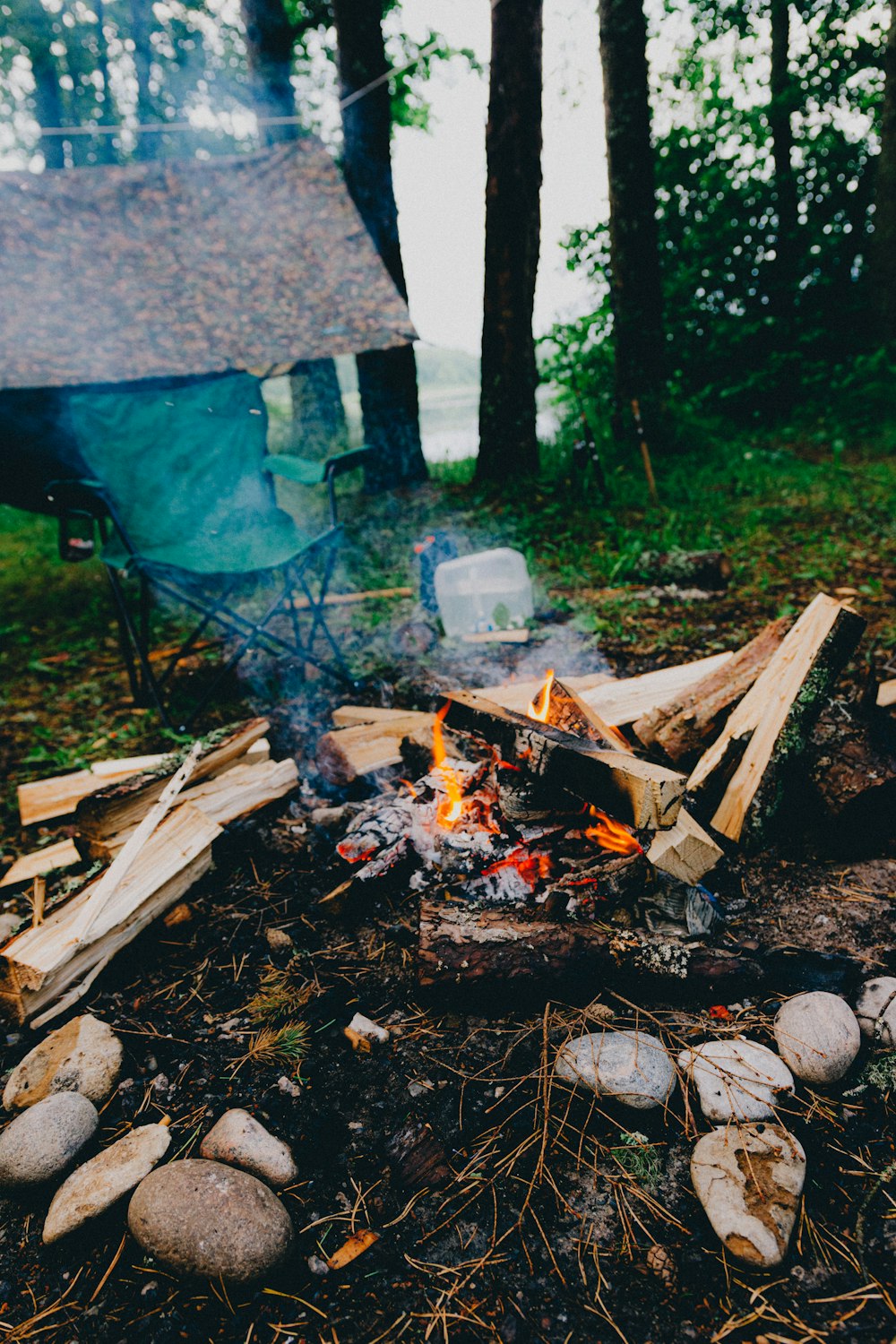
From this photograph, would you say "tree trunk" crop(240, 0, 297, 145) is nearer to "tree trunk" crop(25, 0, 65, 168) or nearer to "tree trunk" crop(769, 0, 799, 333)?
"tree trunk" crop(769, 0, 799, 333)

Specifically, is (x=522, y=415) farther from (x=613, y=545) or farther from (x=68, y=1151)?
(x=68, y=1151)

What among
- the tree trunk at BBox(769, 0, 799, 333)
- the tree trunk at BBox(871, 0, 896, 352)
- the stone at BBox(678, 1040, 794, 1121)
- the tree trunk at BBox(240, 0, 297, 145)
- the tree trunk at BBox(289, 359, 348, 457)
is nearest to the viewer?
the stone at BBox(678, 1040, 794, 1121)

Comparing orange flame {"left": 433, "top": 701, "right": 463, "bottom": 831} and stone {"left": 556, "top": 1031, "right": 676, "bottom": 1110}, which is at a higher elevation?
orange flame {"left": 433, "top": 701, "right": 463, "bottom": 831}

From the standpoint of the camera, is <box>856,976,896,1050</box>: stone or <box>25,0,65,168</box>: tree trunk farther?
<box>25,0,65,168</box>: tree trunk

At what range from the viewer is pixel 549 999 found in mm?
1566

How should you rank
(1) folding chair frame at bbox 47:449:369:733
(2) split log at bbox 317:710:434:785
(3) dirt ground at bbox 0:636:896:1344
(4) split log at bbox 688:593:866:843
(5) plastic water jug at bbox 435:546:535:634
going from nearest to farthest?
(3) dirt ground at bbox 0:636:896:1344 → (4) split log at bbox 688:593:866:843 → (2) split log at bbox 317:710:434:785 → (1) folding chair frame at bbox 47:449:369:733 → (5) plastic water jug at bbox 435:546:535:634

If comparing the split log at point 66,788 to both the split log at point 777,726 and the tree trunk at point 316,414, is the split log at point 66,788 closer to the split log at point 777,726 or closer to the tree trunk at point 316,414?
the split log at point 777,726

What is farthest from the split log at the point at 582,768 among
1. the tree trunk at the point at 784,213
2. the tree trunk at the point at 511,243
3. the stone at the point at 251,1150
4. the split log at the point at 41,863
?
the tree trunk at the point at 784,213

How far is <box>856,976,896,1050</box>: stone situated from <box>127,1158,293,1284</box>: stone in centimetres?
122

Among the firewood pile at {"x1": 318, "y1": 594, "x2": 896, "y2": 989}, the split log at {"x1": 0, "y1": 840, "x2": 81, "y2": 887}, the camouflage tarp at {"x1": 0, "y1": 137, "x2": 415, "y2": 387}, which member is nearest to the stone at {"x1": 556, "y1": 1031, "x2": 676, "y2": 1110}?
the firewood pile at {"x1": 318, "y1": 594, "x2": 896, "y2": 989}

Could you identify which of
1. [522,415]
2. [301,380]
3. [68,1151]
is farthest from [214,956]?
[301,380]

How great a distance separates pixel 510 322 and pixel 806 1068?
18.5 feet

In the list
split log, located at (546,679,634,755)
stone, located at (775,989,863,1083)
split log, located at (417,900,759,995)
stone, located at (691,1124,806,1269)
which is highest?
split log, located at (546,679,634,755)

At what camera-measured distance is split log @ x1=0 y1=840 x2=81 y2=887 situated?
7.06 feet
